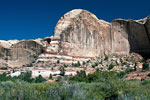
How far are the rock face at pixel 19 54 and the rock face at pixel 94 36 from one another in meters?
8.45

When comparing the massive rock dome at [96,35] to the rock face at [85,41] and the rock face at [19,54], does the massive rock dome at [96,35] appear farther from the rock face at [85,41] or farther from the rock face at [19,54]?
the rock face at [19,54]

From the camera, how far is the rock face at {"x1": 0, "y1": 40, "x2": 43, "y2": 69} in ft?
147

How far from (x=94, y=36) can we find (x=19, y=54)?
21019mm

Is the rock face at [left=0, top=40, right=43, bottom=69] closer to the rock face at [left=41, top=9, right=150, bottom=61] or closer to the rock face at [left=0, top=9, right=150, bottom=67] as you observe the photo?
the rock face at [left=0, top=9, right=150, bottom=67]

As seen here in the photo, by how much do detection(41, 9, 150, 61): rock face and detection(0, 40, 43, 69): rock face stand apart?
8.45 m

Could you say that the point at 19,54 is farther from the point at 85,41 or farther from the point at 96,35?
the point at 96,35

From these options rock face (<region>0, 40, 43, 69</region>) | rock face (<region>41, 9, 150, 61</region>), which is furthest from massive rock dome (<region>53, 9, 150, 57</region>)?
rock face (<region>0, 40, 43, 69</region>)

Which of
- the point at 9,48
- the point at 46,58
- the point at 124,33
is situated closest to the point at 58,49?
the point at 46,58

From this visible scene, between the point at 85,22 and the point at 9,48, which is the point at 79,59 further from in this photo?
the point at 9,48

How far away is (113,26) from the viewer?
156ft

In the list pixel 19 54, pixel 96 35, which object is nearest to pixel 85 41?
pixel 96 35

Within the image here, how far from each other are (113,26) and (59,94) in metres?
43.3

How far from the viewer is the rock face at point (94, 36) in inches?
1572

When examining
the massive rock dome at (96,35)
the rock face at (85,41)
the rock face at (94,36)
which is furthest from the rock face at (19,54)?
the massive rock dome at (96,35)
